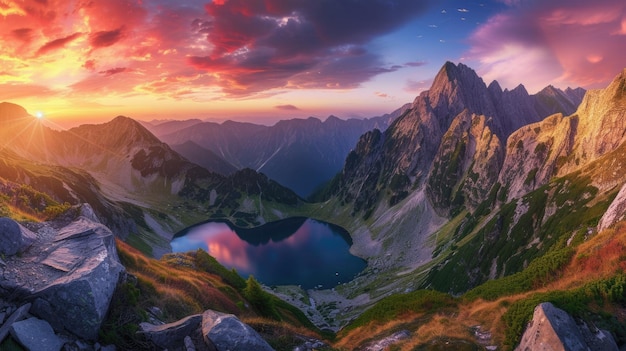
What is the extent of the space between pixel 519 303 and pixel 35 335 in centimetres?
2748

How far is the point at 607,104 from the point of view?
8800cm

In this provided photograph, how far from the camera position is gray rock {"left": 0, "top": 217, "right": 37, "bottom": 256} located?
18.3 metres

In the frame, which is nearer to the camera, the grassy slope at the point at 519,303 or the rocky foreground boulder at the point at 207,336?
the rocky foreground boulder at the point at 207,336

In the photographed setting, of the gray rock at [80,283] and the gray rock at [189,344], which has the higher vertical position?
the gray rock at [80,283]

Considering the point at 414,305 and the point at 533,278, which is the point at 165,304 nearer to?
the point at 414,305

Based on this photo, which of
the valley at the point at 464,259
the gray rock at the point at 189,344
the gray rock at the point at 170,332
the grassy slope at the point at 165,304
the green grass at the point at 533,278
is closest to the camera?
the gray rock at the point at 189,344

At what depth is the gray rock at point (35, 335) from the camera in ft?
46.0

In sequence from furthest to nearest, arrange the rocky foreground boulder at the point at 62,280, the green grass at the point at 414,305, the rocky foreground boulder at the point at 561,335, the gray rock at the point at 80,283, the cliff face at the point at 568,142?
the cliff face at the point at 568,142 < the green grass at the point at 414,305 < the rocky foreground boulder at the point at 561,335 < the gray rock at the point at 80,283 < the rocky foreground boulder at the point at 62,280

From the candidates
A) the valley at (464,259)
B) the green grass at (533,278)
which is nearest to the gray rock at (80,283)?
the valley at (464,259)

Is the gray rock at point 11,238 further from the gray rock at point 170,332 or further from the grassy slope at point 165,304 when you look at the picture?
the gray rock at point 170,332

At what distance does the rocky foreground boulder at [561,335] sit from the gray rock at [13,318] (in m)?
25.4

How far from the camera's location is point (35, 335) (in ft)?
47.6

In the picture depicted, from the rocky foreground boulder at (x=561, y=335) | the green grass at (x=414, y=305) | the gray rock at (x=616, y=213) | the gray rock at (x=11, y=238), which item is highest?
the gray rock at (x=11, y=238)

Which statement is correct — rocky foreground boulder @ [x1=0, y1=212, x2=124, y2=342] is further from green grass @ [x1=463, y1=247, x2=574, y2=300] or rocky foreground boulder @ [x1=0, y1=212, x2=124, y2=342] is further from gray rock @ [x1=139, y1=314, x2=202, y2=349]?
green grass @ [x1=463, y1=247, x2=574, y2=300]
